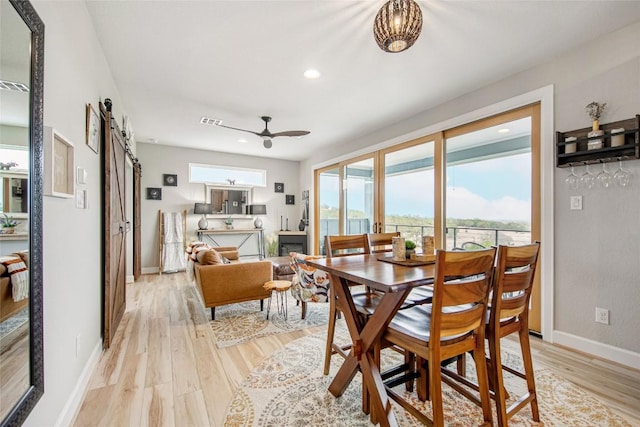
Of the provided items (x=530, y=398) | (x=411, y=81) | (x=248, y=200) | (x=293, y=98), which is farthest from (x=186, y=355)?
(x=248, y=200)

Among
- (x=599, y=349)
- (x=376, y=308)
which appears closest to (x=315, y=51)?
(x=376, y=308)

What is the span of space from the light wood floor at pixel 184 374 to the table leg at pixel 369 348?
0.79 metres

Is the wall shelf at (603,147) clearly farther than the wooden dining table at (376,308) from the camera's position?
Yes

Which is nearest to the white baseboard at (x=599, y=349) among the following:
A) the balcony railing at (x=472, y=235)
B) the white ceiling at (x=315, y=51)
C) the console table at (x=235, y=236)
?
the balcony railing at (x=472, y=235)

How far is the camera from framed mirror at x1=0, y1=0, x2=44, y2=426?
37.7 inches

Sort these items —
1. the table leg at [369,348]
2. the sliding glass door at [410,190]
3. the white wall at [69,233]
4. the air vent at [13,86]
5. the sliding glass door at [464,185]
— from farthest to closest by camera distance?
1. the sliding glass door at [410,190]
2. the sliding glass door at [464,185]
3. the table leg at [369,348]
4. the white wall at [69,233]
5. the air vent at [13,86]

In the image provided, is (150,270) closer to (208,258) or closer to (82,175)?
A: (208,258)

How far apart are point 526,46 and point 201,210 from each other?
5.93m

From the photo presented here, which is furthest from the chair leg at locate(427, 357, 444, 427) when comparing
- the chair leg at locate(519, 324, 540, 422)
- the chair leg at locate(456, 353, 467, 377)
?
the chair leg at locate(456, 353, 467, 377)

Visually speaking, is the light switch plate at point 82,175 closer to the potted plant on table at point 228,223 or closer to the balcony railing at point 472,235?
the balcony railing at point 472,235

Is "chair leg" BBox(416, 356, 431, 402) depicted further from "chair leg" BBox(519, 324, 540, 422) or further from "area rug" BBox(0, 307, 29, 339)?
"area rug" BBox(0, 307, 29, 339)

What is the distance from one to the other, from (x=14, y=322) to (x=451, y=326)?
67.2 inches

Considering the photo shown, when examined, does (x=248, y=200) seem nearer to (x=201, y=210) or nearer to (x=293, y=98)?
(x=201, y=210)

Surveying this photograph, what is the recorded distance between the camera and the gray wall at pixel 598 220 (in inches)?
86.8
